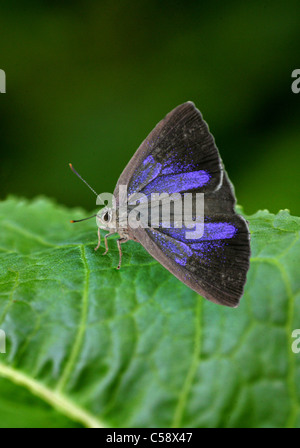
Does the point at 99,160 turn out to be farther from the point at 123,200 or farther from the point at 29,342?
the point at 29,342

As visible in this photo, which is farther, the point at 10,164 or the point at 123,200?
the point at 10,164

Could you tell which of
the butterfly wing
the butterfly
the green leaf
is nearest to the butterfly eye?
the butterfly

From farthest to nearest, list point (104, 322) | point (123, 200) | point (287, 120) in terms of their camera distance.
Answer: point (287, 120) < point (123, 200) < point (104, 322)

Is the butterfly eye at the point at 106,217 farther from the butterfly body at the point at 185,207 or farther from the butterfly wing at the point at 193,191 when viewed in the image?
the butterfly wing at the point at 193,191

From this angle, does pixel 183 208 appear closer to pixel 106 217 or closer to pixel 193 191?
pixel 193 191

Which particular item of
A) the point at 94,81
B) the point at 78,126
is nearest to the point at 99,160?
the point at 78,126
